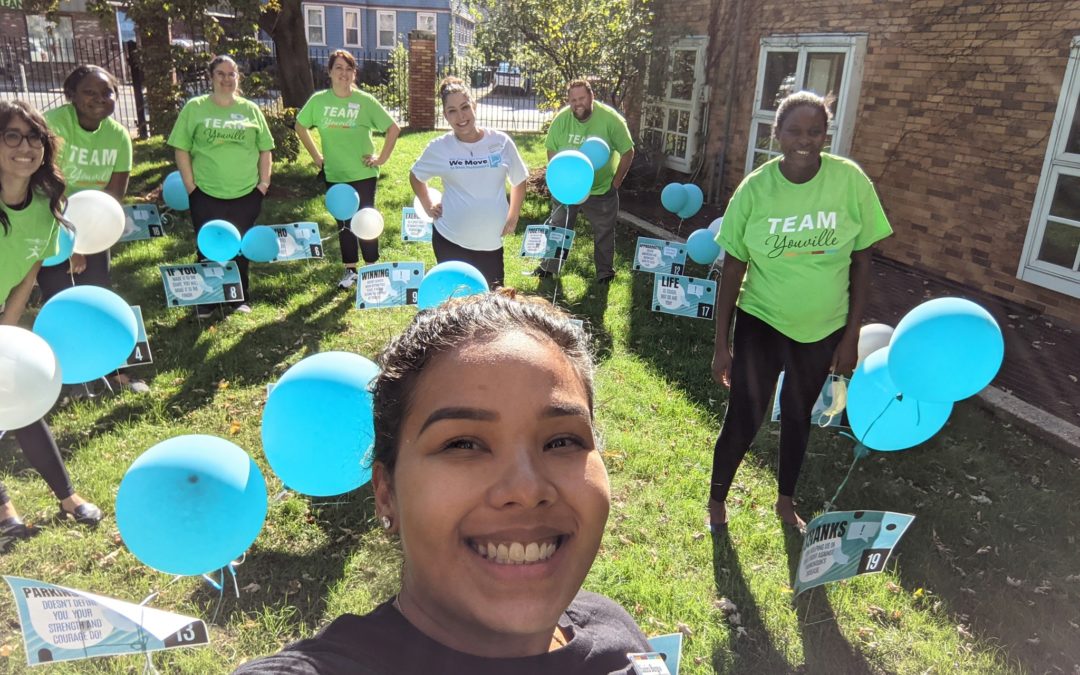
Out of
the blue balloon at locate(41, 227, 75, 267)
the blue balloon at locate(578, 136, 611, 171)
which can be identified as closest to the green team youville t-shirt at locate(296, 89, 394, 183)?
the blue balloon at locate(578, 136, 611, 171)

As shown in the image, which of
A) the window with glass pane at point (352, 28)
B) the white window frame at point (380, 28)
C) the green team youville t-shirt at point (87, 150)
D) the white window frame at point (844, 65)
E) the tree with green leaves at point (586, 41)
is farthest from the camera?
the white window frame at point (380, 28)

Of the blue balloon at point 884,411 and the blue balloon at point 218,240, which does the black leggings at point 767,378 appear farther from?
the blue balloon at point 218,240

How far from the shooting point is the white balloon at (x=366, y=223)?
6840 mm

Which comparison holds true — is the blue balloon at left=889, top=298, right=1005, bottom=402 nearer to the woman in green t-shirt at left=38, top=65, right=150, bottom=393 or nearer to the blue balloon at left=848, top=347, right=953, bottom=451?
the blue balloon at left=848, top=347, right=953, bottom=451

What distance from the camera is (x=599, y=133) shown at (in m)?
7.59

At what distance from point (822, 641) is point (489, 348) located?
8.82 ft

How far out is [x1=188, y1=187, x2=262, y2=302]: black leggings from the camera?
6.16m

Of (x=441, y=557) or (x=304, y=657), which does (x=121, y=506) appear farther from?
(x=441, y=557)

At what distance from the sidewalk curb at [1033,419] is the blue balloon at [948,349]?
8.51ft

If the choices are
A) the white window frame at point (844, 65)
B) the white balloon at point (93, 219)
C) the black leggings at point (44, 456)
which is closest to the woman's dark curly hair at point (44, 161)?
the white balloon at point (93, 219)

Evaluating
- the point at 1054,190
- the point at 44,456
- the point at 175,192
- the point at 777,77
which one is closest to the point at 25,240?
the point at 44,456

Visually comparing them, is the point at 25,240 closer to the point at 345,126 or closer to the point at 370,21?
the point at 345,126

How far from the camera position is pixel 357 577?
3463mm

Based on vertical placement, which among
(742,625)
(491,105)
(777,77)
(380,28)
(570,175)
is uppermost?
(380,28)
